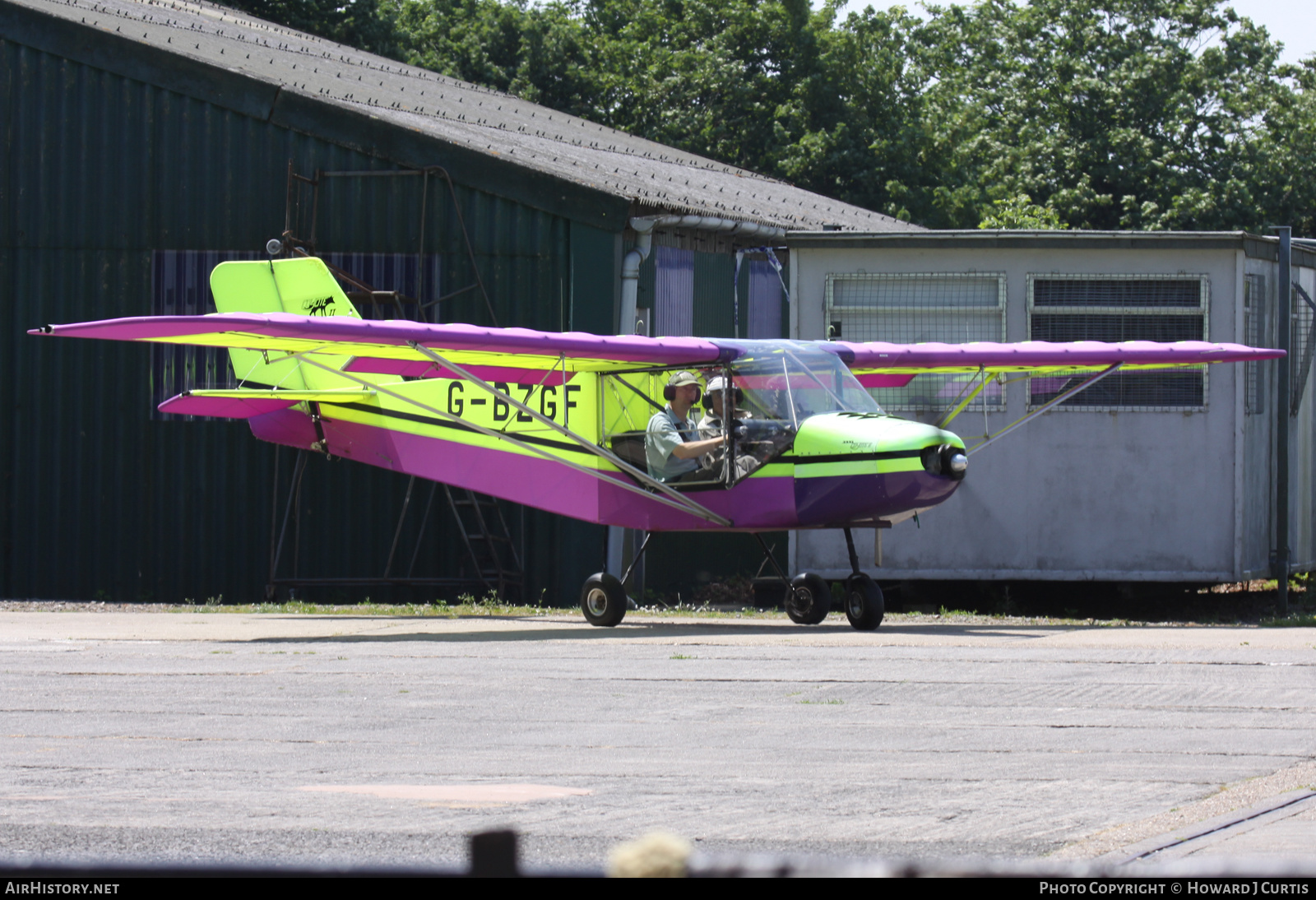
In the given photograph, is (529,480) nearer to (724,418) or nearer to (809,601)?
(724,418)

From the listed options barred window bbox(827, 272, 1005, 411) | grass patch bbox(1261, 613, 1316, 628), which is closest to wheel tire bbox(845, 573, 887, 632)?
barred window bbox(827, 272, 1005, 411)

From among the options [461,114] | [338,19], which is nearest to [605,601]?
[461,114]

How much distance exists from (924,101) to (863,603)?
42.3 m

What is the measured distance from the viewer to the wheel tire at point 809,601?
13852mm

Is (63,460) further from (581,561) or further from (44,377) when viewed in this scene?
(581,561)

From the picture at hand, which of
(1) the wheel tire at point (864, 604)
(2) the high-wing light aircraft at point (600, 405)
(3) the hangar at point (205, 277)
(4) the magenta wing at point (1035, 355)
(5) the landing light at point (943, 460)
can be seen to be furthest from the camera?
(3) the hangar at point (205, 277)

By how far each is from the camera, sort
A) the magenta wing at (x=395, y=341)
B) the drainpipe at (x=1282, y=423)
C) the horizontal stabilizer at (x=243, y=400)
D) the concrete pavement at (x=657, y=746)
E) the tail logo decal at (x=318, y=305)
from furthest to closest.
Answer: the drainpipe at (x=1282, y=423), the tail logo decal at (x=318, y=305), the horizontal stabilizer at (x=243, y=400), the magenta wing at (x=395, y=341), the concrete pavement at (x=657, y=746)

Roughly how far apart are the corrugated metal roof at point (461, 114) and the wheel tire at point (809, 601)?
15.3 ft

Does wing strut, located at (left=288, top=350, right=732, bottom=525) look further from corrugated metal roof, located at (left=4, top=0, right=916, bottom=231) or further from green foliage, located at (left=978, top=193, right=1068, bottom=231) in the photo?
green foliage, located at (left=978, top=193, right=1068, bottom=231)

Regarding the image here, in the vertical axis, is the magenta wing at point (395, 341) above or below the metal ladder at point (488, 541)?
above

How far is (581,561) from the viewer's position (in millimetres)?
16453

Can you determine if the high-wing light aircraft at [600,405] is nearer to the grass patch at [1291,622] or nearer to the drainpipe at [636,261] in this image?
the drainpipe at [636,261]

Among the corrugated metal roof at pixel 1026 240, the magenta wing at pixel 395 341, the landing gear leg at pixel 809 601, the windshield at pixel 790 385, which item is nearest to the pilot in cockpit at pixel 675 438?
the magenta wing at pixel 395 341

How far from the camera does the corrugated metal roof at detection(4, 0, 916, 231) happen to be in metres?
17.3
